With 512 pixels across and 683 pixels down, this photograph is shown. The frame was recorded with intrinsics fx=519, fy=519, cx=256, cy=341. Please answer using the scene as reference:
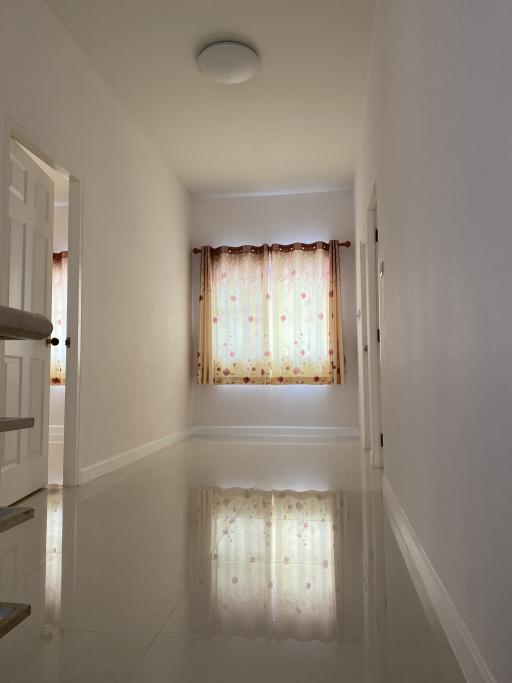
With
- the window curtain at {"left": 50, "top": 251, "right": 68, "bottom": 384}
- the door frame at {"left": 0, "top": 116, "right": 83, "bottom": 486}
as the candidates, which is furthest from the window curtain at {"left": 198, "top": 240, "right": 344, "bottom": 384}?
the door frame at {"left": 0, "top": 116, "right": 83, "bottom": 486}

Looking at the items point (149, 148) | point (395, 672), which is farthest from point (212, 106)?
point (395, 672)

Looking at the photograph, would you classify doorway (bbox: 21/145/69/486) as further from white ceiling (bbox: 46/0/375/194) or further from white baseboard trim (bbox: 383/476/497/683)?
white baseboard trim (bbox: 383/476/497/683)

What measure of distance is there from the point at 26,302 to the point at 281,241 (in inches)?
Answer: 152

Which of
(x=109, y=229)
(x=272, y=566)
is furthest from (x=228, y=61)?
(x=272, y=566)

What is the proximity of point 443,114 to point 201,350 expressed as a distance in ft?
16.6

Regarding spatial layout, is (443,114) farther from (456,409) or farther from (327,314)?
(327,314)

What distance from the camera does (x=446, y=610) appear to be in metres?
1.47

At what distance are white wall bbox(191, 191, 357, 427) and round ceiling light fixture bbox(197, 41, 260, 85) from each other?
8.62 ft

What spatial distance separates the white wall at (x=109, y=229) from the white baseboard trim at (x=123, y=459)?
0.15ft

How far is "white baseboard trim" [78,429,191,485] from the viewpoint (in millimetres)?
3546

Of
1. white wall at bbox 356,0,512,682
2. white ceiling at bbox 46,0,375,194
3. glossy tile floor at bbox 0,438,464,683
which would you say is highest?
white ceiling at bbox 46,0,375,194

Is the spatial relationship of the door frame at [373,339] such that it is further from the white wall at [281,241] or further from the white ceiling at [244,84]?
the white wall at [281,241]

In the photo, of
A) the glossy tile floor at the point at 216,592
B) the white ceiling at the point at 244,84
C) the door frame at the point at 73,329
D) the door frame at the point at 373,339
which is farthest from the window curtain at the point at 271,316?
the glossy tile floor at the point at 216,592

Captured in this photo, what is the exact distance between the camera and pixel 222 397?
21.1 feet
